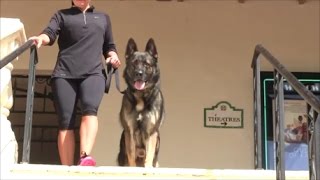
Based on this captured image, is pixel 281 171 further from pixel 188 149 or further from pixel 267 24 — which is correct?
pixel 267 24

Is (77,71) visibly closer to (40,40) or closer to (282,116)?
(40,40)

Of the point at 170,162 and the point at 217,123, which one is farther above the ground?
the point at 217,123

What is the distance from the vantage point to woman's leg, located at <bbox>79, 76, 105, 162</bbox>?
4.27 metres

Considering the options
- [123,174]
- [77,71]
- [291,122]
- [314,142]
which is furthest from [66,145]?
[291,122]

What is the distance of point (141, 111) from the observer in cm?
530

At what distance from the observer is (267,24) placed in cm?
762

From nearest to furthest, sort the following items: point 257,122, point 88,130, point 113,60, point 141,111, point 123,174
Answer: point 123,174 < point 88,130 < point 113,60 < point 257,122 < point 141,111

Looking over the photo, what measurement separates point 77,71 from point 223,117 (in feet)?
11.0

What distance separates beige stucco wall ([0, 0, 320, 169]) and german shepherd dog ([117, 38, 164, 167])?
1844mm

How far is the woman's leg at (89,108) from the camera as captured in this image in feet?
14.0

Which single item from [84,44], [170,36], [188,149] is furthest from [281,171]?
[170,36]

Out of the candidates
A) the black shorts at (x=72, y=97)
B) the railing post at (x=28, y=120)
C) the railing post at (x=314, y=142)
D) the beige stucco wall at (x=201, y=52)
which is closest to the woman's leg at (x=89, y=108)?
the black shorts at (x=72, y=97)

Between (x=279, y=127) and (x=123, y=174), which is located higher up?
(x=279, y=127)

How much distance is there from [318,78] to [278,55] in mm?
598
